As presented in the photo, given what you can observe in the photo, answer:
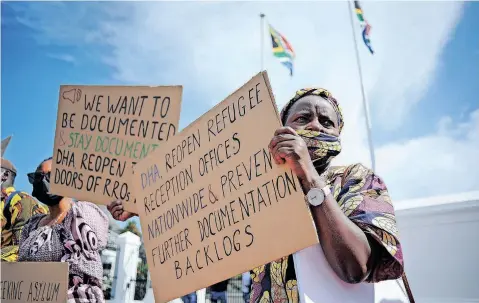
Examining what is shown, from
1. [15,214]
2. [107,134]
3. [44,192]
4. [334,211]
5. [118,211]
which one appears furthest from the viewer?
[15,214]

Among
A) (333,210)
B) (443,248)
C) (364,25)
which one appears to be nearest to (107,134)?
(333,210)

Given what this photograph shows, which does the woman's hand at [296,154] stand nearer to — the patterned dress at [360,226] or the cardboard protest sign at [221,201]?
the cardboard protest sign at [221,201]

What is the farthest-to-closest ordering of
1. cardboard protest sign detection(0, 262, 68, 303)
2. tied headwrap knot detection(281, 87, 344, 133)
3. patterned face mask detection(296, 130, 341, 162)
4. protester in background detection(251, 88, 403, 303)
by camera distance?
cardboard protest sign detection(0, 262, 68, 303)
tied headwrap knot detection(281, 87, 344, 133)
patterned face mask detection(296, 130, 341, 162)
protester in background detection(251, 88, 403, 303)

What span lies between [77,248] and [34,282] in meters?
0.31

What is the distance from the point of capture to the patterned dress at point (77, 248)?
93.4 inches

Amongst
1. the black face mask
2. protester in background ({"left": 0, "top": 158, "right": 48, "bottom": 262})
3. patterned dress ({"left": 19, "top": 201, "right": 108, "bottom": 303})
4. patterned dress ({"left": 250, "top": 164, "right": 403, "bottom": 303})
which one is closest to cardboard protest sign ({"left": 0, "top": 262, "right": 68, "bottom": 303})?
patterned dress ({"left": 19, "top": 201, "right": 108, "bottom": 303})

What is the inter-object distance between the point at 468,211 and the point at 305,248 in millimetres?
2128

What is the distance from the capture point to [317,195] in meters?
1.15

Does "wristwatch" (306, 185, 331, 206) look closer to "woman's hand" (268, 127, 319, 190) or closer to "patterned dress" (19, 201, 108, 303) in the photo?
"woman's hand" (268, 127, 319, 190)

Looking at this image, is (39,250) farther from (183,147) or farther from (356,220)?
(356,220)

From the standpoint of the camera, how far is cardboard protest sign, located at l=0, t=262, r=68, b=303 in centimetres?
229

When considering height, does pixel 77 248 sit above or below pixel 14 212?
below

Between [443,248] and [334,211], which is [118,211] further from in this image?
[443,248]

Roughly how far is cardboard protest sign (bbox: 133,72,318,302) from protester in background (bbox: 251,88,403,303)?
0.20 feet
